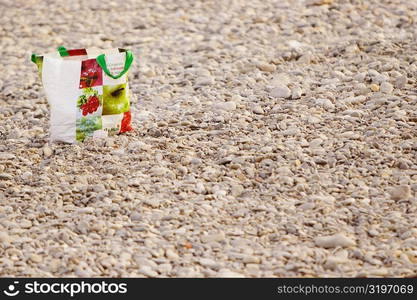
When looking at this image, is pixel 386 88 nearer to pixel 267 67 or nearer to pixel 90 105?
pixel 267 67

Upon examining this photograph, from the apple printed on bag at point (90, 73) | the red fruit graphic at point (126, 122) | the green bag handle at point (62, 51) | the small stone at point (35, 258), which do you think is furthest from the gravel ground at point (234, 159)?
the green bag handle at point (62, 51)

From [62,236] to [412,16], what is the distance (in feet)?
12.8

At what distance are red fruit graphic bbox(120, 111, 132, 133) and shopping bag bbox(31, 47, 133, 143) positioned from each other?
1.4 inches

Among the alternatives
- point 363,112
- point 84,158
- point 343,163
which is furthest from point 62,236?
point 363,112

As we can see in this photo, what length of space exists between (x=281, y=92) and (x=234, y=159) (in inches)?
39.2

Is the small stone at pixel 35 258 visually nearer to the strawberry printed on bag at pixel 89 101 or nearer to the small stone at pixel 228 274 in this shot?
the small stone at pixel 228 274

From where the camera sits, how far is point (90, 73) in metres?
4.67

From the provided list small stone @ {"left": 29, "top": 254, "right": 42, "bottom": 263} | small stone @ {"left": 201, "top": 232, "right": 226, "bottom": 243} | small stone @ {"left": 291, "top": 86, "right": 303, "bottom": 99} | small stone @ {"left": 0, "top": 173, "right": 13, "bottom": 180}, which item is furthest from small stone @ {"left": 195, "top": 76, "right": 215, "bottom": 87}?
small stone @ {"left": 29, "top": 254, "right": 42, "bottom": 263}

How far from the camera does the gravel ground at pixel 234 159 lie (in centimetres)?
371

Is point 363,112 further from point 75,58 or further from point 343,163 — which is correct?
point 75,58

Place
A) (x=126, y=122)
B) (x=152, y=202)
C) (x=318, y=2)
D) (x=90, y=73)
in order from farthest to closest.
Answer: (x=318, y=2) < (x=126, y=122) < (x=90, y=73) < (x=152, y=202)

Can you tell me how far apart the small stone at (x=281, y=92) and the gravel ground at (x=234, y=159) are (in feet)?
0.05

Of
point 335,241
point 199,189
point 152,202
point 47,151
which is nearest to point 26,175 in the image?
point 47,151

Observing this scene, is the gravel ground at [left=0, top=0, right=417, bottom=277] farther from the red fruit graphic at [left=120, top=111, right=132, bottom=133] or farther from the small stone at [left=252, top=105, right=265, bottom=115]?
the red fruit graphic at [left=120, top=111, right=132, bottom=133]
